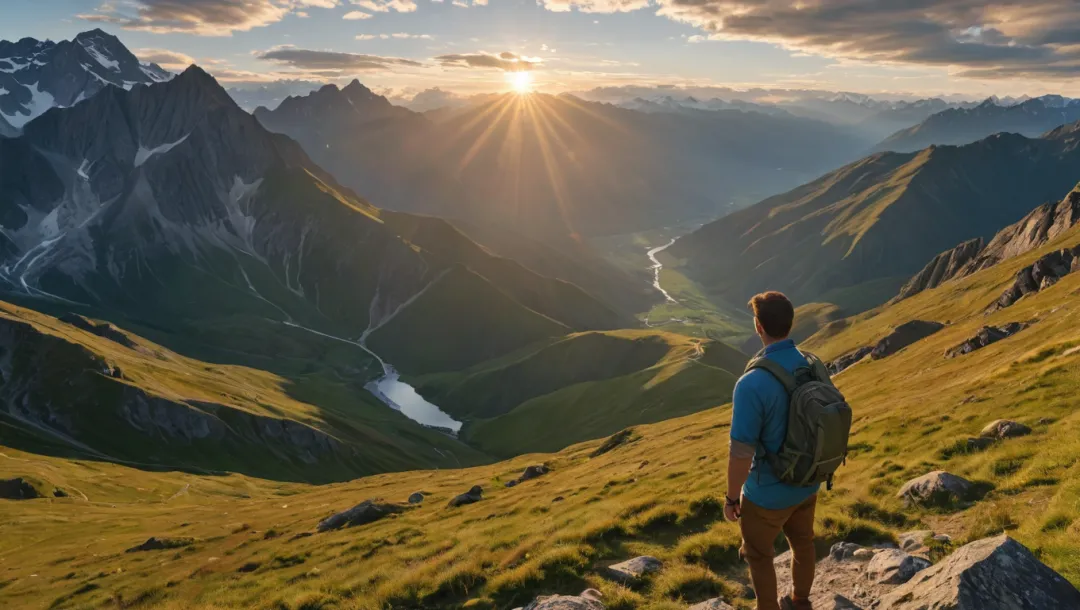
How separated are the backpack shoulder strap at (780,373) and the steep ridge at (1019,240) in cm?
15824

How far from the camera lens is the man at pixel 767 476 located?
10453 millimetres

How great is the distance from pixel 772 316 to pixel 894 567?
6.74 m

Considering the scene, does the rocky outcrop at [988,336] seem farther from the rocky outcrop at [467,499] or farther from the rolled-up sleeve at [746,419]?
the rolled-up sleeve at [746,419]

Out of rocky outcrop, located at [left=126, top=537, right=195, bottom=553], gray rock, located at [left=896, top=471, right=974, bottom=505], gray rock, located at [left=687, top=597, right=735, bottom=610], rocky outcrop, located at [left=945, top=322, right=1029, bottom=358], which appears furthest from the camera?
rocky outcrop, located at [left=945, top=322, right=1029, bottom=358]

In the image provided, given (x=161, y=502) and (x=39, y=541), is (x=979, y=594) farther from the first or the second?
(x=161, y=502)

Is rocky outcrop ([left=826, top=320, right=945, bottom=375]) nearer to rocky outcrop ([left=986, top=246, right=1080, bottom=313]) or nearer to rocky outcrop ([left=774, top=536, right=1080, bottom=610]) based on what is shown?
rocky outcrop ([left=986, top=246, right=1080, bottom=313])

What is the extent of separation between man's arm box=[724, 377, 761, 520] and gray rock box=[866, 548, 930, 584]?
5066 millimetres

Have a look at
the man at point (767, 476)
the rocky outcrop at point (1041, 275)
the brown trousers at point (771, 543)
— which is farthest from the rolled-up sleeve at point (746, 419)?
the rocky outcrop at point (1041, 275)

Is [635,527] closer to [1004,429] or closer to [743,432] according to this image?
[743,432]

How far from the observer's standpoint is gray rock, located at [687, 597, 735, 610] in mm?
13445

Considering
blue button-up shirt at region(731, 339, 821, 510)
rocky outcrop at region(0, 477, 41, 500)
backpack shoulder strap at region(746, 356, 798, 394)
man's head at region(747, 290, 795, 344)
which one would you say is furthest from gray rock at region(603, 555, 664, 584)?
rocky outcrop at region(0, 477, 41, 500)

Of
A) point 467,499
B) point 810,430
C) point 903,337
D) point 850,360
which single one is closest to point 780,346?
point 810,430

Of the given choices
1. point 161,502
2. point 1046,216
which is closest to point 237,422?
point 161,502

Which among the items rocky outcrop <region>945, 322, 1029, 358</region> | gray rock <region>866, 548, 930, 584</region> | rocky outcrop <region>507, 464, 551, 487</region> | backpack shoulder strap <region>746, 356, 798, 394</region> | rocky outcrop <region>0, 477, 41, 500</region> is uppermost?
backpack shoulder strap <region>746, 356, 798, 394</region>
